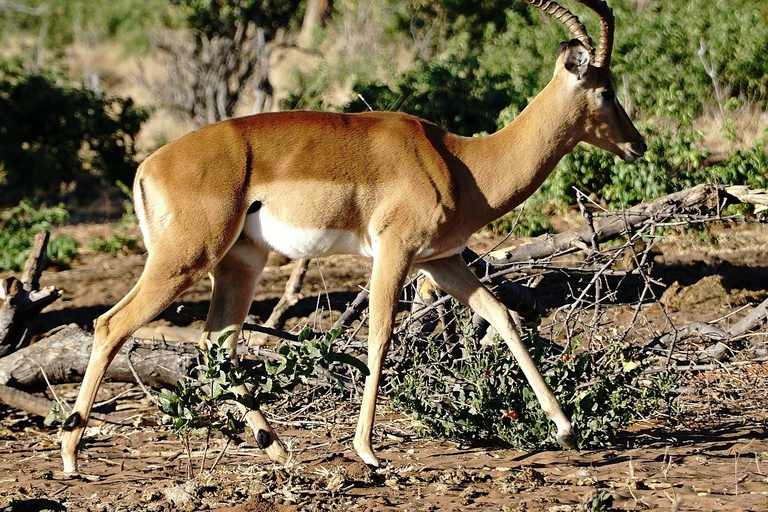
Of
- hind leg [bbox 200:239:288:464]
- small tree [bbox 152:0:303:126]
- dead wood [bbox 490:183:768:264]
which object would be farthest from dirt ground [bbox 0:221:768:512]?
small tree [bbox 152:0:303:126]

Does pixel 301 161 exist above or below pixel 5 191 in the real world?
below

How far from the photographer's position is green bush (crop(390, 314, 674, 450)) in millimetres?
4996

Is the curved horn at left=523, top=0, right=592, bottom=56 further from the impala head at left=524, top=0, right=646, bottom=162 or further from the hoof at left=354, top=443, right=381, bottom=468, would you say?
the hoof at left=354, top=443, right=381, bottom=468

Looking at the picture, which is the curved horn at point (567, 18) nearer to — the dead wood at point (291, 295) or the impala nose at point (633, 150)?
the impala nose at point (633, 150)

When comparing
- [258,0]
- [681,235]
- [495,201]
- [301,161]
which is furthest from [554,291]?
[258,0]

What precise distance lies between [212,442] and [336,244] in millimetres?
1454

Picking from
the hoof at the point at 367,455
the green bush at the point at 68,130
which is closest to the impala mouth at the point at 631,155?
the hoof at the point at 367,455

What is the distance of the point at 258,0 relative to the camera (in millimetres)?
15852

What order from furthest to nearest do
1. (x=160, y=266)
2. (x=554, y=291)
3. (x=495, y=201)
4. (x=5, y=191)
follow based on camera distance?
(x=5, y=191) → (x=554, y=291) → (x=495, y=201) → (x=160, y=266)

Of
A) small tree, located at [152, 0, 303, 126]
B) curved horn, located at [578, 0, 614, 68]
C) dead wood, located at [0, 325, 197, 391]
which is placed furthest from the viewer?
small tree, located at [152, 0, 303, 126]

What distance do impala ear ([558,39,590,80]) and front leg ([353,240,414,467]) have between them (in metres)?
1.40

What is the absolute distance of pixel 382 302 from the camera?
4.92 m

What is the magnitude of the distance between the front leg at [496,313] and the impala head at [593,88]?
1.07 metres

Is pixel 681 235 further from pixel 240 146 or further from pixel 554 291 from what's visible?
pixel 240 146
